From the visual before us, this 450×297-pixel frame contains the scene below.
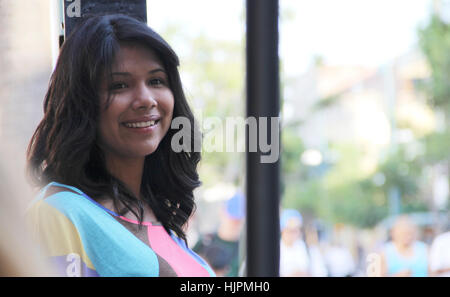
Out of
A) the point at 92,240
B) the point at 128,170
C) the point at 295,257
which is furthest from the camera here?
the point at 295,257

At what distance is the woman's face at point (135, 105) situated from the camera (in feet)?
3.82

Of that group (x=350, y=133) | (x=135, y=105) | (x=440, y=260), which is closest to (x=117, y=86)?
(x=135, y=105)

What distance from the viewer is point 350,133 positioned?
987 cm

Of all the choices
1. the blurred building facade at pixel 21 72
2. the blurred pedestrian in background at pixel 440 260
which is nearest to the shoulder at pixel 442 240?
the blurred pedestrian in background at pixel 440 260

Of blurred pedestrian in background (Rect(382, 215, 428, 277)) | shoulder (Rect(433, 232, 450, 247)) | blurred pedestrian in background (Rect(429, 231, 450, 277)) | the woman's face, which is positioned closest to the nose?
the woman's face

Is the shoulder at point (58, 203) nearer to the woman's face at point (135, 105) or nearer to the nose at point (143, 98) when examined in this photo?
the woman's face at point (135, 105)

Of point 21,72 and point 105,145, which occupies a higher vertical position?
point 21,72

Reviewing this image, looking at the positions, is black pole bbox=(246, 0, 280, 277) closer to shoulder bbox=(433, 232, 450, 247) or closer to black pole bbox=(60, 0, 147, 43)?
black pole bbox=(60, 0, 147, 43)

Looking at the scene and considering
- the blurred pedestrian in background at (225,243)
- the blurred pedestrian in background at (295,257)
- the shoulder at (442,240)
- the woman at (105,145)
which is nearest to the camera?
the woman at (105,145)

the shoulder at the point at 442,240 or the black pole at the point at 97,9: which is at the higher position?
the black pole at the point at 97,9

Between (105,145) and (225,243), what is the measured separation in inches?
24.5

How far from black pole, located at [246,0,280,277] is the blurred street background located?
0.76 ft

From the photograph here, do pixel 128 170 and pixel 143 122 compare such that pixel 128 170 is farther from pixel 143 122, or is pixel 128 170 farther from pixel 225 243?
pixel 225 243

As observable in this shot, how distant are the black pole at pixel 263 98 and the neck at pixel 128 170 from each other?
1.04 feet
